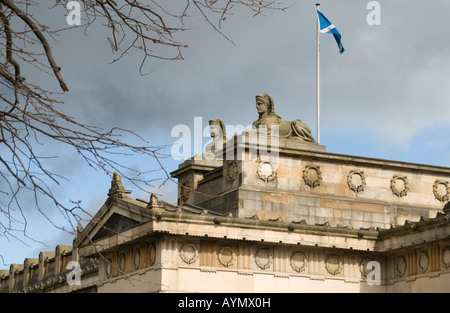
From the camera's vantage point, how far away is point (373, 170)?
1694 inches

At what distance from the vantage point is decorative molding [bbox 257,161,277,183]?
135ft

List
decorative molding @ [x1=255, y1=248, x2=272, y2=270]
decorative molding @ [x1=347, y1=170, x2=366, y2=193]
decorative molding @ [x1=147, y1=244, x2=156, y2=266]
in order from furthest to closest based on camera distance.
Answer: decorative molding @ [x1=347, y1=170, x2=366, y2=193] → decorative molding @ [x1=255, y1=248, x2=272, y2=270] → decorative molding @ [x1=147, y1=244, x2=156, y2=266]

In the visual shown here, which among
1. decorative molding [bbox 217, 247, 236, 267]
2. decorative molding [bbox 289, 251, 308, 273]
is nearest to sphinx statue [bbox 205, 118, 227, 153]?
decorative molding [bbox 289, 251, 308, 273]

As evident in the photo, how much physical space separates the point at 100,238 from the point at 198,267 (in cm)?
667

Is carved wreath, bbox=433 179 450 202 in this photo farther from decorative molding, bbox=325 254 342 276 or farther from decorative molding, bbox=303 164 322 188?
decorative molding, bbox=325 254 342 276

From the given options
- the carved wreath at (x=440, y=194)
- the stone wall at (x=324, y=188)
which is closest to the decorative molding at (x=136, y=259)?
the stone wall at (x=324, y=188)

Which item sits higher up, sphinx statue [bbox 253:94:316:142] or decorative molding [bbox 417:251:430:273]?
sphinx statue [bbox 253:94:316:142]

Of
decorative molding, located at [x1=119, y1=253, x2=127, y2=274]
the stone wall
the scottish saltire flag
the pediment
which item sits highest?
the scottish saltire flag

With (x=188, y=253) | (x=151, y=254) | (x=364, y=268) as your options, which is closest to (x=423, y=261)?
(x=364, y=268)

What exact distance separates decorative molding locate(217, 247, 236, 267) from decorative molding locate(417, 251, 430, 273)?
23.9ft

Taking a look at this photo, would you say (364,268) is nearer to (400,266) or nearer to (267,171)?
(400,266)

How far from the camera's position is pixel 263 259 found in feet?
129

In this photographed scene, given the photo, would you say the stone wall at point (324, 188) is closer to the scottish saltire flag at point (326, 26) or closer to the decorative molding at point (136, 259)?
the decorative molding at point (136, 259)
